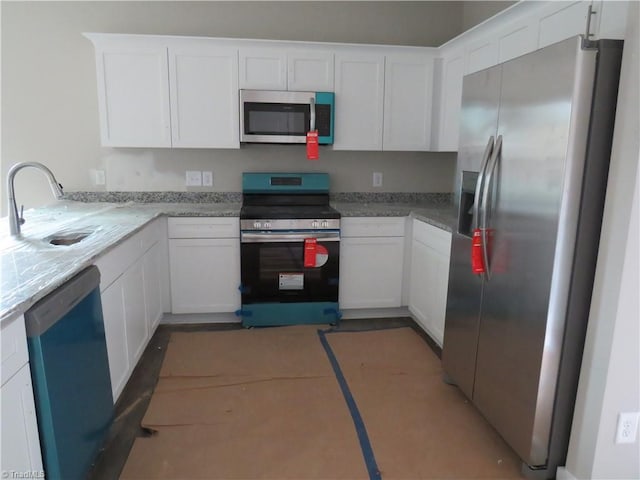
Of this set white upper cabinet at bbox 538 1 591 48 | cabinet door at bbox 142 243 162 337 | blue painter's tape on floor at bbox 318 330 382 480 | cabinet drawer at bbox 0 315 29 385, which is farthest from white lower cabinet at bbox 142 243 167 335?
white upper cabinet at bbox 538 1 591 48

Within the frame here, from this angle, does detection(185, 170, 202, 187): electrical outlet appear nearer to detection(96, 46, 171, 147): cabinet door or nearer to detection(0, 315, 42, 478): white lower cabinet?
detection(96, 46, 171, 147): cabinet door

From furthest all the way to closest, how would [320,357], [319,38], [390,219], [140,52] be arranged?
[319,38] < [390,219] < [140,52] < [320,357]

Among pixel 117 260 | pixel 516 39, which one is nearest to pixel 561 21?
pixel 516 39

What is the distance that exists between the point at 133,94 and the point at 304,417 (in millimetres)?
2539

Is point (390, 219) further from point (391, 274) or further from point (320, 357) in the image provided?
point (320, 357)

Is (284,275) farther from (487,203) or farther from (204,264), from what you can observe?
(487,203)

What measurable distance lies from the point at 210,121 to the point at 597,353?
2814 mm

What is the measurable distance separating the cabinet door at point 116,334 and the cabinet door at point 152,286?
0.50 metres

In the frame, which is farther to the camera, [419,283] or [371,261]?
[371,261]

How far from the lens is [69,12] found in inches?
130

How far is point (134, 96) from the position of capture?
10.4ft

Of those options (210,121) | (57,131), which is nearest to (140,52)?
(210,121)

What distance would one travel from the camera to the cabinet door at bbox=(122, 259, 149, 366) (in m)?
2.33

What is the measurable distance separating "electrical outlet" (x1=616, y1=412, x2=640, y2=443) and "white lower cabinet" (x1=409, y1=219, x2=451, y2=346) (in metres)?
1.20
